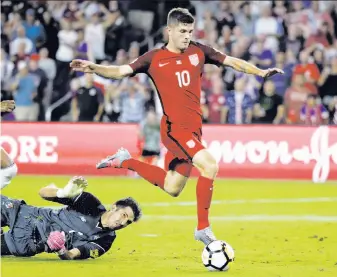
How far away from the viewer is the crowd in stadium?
72.2 ft

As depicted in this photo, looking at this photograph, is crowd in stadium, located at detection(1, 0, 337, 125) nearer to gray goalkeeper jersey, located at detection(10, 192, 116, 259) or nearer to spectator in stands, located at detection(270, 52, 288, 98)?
spectator in stands, located at detection(270, 52, 288, 98)

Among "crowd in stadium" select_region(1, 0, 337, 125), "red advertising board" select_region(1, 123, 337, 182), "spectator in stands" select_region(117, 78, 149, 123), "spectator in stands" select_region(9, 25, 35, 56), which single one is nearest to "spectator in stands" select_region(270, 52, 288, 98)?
"crowd in stadium" select_region(1, 0, 337, 125)

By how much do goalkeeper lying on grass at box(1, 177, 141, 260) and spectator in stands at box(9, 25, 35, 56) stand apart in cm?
1430

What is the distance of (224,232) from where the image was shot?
13.0m

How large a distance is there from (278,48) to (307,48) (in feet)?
2.24

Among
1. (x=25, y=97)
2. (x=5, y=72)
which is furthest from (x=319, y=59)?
(x=5, y=72)

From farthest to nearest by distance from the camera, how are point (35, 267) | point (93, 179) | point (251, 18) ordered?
point (251, 18) → point (93, 179) → point (35, 267)

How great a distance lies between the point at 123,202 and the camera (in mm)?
Answer: 9773

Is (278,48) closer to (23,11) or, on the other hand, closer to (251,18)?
(251,18)

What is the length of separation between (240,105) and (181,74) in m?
11.3

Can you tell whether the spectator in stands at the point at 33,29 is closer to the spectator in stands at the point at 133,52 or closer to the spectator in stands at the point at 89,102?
the spectator in stands at the point at 89,102

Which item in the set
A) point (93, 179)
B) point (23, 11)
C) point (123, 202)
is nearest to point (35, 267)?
point (123, 202)

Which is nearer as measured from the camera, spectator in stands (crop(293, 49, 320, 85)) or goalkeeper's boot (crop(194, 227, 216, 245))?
goalkeeper's boot (crop(194, 227, 216, 245))

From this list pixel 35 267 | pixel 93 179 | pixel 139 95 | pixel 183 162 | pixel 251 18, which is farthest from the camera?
pixel 251 18
